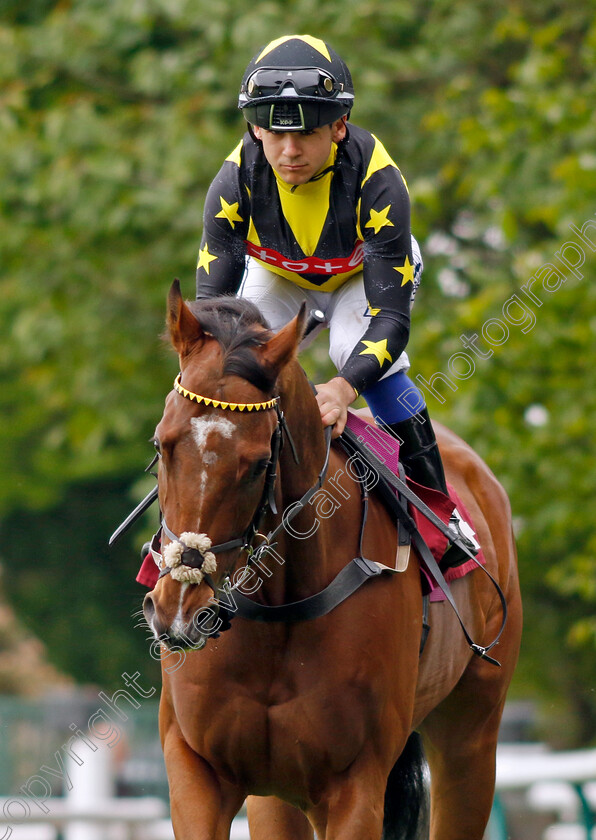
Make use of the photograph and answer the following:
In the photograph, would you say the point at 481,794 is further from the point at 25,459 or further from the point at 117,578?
the point at 117,578

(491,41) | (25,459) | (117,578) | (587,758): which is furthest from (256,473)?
(117,578)

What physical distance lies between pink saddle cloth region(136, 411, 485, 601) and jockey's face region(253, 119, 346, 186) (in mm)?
948

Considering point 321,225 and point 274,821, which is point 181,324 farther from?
point 274,821

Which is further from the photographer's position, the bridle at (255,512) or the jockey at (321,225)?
the jockey at (321,225)

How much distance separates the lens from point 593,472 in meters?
11.8

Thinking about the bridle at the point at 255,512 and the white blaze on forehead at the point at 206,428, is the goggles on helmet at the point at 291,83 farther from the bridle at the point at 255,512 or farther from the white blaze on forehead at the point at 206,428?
the white blaze on forehead at the point at 206,428

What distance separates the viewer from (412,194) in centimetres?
1220

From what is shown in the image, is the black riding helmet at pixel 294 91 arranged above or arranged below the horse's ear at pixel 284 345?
above

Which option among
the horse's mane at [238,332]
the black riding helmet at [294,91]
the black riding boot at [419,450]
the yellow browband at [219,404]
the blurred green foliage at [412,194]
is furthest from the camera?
the blurred green foliage at [412,194]

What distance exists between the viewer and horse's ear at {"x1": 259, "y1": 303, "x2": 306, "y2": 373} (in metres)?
3.83

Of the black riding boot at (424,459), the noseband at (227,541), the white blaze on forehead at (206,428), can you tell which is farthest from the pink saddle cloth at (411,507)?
the white blaze on forehead at (206,428)

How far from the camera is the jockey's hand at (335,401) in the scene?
4.36 m

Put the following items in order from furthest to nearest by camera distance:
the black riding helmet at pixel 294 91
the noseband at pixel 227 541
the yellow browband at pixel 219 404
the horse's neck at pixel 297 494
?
the black riding helmet at pixel 294 91, the horse's neck at pixel 297 494, the yellow browband at pixel 219 404, the noseband at pixel 227 541

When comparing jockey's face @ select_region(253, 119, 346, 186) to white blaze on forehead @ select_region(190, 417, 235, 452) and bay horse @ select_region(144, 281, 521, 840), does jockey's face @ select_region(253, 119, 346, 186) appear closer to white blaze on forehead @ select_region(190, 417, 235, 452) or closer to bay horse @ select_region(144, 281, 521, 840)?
bay horse @ select_region(144, 281, 521, 840)
